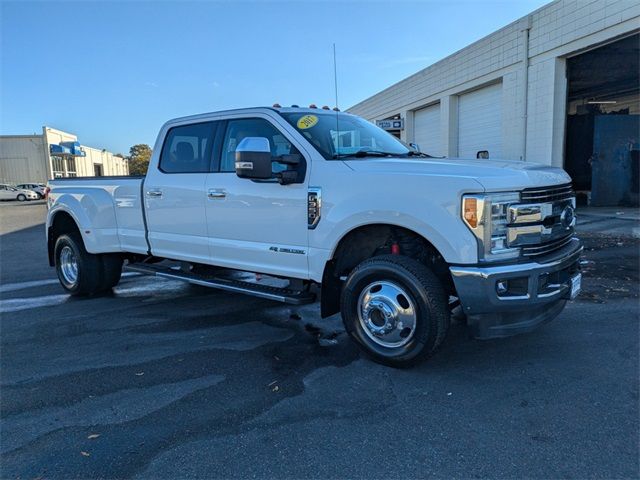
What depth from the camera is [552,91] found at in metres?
12.4

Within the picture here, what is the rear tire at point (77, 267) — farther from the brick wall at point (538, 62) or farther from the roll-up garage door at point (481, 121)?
the roll-up garage door at point (481, 121)

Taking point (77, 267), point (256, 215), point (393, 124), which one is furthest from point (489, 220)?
point (393, 124)

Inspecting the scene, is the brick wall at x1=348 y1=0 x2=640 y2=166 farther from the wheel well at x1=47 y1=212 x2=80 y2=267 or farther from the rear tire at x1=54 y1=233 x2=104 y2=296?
the wheel well at x1=47 y1=212 x2=80 y2=267

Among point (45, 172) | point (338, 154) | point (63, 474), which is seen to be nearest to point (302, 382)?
point (63, 474)

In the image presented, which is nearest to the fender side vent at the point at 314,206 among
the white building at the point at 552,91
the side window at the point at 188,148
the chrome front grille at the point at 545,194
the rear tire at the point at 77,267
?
the side window at the point at 188,148

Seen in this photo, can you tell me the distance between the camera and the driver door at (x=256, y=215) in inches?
167

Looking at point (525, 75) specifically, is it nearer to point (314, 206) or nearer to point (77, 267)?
point (314, 206)

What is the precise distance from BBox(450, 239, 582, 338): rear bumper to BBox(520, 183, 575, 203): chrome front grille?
0.46 m

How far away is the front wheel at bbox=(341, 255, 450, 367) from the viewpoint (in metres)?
3.52

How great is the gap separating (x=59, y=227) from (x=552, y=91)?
1194cm

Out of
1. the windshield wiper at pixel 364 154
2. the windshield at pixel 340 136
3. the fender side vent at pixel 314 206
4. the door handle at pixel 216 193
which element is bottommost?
the fender side vent at pixel 314 206

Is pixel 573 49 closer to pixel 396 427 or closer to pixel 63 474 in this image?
pixel 396 427

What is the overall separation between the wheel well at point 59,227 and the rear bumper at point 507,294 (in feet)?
18.3

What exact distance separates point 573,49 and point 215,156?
10.6m
